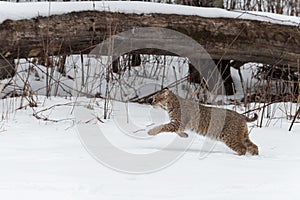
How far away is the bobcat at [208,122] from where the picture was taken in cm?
336

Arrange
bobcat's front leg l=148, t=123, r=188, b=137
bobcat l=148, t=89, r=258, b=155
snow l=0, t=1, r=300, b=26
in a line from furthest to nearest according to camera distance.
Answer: snow l=0, t=1, r=300, b=26
bobcat's front leg l=148, t=123, r=188, b=137
bobcat l=148, t=89, r=258, b=155

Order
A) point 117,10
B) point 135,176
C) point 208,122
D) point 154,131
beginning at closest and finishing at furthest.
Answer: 1. point 135,176
2. point 208,122
3. point 154,131
4. point 117,10

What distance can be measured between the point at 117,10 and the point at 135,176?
2821 mm

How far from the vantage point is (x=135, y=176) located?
252 centimetres

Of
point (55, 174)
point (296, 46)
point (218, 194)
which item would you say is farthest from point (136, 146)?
point (296, 46)

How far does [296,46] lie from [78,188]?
13.4ft

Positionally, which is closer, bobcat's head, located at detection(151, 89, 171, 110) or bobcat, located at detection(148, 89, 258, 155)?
bobcat, located at detection(148, 89, 258, 155)

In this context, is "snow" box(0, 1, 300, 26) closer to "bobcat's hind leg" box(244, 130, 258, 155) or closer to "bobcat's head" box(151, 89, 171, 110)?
"bobcat's head" box(151, 89, 171, 110)

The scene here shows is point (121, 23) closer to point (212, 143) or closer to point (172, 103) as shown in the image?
point (172, 103)

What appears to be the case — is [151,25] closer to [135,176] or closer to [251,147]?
[251,147]

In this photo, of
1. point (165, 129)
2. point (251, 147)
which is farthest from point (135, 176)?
point (251, 147)

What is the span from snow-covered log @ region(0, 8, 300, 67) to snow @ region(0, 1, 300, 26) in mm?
54

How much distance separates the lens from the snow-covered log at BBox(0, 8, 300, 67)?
460cm

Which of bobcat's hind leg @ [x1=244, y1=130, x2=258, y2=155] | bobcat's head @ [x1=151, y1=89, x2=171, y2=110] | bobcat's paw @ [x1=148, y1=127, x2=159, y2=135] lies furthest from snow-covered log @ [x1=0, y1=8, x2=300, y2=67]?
bobcat's hind leg @ [x1=244, y1=130, x2=258, y2=155]
